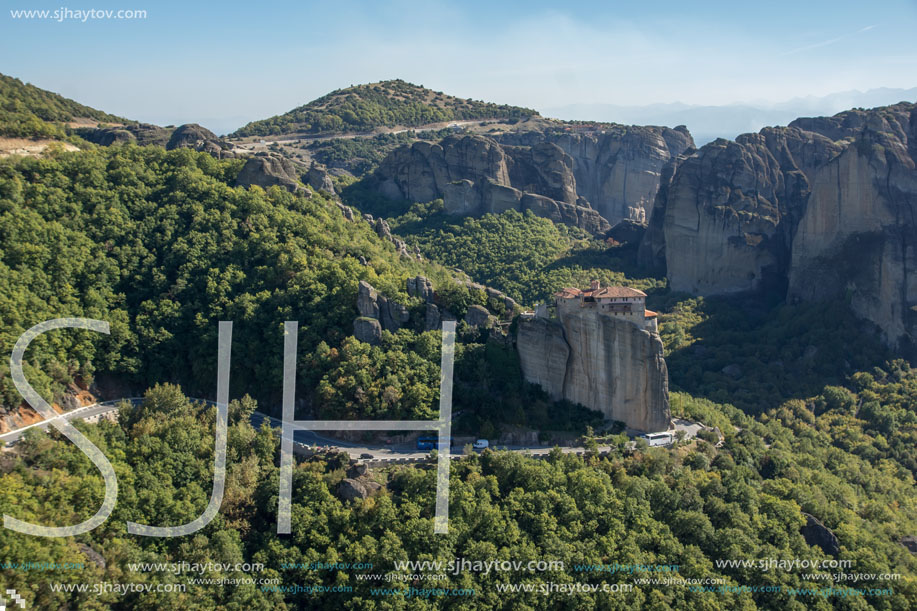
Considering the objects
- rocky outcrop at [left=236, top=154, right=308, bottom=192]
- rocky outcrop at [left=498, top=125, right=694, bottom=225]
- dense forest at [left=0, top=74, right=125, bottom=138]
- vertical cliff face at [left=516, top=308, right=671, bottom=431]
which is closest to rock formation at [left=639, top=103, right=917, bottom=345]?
rocky outcrop at [left=498, top=125, right=694, bottom=225]

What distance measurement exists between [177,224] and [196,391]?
14.7m

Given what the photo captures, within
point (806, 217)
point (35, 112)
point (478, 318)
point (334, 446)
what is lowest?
point (334, 446)

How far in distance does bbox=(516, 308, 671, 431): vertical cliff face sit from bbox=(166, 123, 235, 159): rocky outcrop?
3460cm

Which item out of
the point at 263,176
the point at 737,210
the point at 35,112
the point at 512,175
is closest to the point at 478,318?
the point at 263,176

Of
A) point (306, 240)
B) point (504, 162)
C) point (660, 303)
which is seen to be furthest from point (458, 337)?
point (504, 162)

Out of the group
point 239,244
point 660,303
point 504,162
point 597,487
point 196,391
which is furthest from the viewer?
point 504,162

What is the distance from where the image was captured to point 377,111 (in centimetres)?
14175

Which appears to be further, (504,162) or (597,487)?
(504,162)

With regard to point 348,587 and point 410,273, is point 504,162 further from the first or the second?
point 348,587

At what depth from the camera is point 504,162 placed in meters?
105

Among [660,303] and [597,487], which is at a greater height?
[660,303]

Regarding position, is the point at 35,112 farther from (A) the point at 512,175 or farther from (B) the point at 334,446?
(A) the point at 512,175

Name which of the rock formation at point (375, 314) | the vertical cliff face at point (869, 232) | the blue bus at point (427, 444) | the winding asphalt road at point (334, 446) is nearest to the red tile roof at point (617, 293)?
the winding asphalt road at point (334, 446)

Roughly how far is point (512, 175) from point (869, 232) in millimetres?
45644
